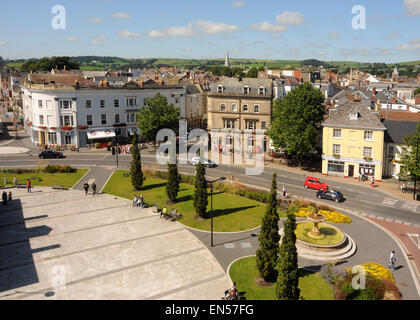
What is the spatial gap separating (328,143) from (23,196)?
42916 millimetres

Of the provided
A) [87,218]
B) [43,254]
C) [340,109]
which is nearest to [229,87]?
[340,109]

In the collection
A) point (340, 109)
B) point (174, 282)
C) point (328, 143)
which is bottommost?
point (174, 282)

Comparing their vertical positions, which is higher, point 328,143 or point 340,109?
point 340,109

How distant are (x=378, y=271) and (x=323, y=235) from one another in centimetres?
684

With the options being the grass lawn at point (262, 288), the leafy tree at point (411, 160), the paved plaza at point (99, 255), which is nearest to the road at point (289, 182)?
the leafy tree at point (411, 160)

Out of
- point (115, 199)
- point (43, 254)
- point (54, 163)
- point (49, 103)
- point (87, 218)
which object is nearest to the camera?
point (43, 254)

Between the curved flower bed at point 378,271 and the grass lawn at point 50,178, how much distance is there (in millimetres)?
38337

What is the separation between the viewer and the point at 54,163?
64.1m

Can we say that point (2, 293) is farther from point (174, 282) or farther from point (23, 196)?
point (23, 196)

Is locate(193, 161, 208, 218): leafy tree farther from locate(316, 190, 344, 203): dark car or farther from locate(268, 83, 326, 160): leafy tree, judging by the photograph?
locate(268, 83, 326, 160): leafy tree

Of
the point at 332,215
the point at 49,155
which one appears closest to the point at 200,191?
the point at 332,215

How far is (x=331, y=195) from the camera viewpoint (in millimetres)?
47312

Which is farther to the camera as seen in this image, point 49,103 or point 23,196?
point 49,103

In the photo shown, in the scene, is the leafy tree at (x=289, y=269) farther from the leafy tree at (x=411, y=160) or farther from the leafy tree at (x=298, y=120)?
the leafy tree at (x=298, y=120)
